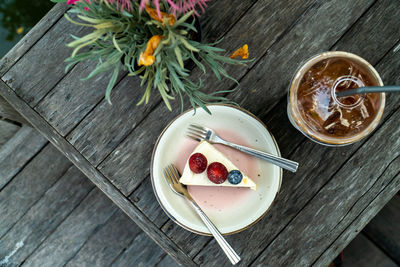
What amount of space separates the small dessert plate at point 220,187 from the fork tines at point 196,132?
0.01 metres

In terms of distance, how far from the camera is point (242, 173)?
0.76 m

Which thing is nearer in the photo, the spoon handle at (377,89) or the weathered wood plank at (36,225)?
the spoon handle at (377,89)

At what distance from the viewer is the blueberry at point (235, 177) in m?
0.73

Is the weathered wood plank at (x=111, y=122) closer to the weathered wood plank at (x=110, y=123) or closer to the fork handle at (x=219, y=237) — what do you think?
the weathered wood plank at (x=110, y=123)

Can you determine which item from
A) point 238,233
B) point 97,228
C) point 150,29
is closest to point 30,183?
point 97,228

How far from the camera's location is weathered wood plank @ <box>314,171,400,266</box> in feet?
2.69

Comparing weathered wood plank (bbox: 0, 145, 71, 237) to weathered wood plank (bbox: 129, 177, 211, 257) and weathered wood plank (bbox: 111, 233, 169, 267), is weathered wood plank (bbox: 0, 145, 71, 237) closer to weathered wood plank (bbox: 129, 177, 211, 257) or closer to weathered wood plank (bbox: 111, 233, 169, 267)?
weathered wood plank (bbox: 111, 233, 169, 267)

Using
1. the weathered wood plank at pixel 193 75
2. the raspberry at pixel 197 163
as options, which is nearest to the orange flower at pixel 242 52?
the weathered wood plank at pixel 193 75

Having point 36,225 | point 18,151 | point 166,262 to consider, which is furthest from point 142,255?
point 18,151

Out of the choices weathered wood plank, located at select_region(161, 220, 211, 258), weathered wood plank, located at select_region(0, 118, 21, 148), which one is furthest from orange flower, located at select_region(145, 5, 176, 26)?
weathered wood plank, located at select_region(0, 118, 21, 148)

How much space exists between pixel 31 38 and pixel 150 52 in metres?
0.48

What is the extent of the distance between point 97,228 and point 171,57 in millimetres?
982

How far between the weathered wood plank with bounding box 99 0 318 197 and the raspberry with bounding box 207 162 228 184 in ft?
0.56

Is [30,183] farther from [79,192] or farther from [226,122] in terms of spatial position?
[226,122]
